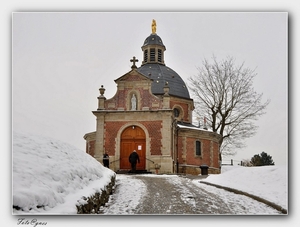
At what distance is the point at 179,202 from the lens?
8.97 metres

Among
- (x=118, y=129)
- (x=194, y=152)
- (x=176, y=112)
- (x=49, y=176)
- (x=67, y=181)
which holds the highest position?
(x=176, y=112)

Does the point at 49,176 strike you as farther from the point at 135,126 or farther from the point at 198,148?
the point at 198,148

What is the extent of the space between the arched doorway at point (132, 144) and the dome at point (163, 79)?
21.8 feet

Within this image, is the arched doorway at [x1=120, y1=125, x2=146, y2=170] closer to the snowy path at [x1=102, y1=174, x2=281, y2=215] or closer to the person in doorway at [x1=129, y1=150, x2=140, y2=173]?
the person in doorway at [x1=129, y1=150, x2=140, y2=173]

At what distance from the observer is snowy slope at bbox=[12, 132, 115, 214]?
6.54m

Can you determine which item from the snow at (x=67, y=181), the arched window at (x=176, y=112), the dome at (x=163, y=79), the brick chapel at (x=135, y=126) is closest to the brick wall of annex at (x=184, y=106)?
the arched window at (x=176, y=112)

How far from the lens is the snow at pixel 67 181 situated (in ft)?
21.9

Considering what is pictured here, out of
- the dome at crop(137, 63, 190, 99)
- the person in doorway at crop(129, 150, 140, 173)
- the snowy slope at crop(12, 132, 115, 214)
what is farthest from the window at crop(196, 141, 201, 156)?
the snowy slope at crop(12, 132, 115, 214)

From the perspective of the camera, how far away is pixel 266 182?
9.48 meters

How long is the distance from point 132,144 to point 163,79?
8308 mm

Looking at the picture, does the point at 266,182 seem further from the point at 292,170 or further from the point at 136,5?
the point at 136,5

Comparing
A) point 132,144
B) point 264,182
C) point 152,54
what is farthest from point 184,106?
point 264,182

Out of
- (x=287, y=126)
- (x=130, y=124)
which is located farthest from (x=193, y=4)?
(x=130, y=124)

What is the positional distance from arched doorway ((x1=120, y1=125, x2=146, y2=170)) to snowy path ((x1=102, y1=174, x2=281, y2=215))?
8336mm
